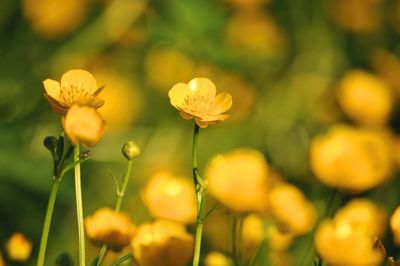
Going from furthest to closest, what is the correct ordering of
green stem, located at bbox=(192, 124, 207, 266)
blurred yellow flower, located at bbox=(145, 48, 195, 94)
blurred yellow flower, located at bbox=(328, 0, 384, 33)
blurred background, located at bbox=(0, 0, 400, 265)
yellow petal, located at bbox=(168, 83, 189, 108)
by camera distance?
1. blurred yellow flower, located at bbox=(328, 0, 384, 33)
2. blurred yellow flower, located at bbox=(145, 48, 195, 94)
3. blurred background, located at bbox=(0, 0, 400, 265)
4. yellow petal, located at bbox=(168, 83, 189, 108)
5. green stem, located at bbox=(192, 124, 207, 266)

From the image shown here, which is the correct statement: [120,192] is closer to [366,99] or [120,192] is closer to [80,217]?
[80,217]

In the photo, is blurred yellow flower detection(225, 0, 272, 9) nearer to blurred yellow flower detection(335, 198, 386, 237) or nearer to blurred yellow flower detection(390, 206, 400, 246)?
blurred yellow flower detection(335, 198, 386, 237)

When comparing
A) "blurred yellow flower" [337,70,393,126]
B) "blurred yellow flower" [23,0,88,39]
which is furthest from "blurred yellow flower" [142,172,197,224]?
"blurred yellow flower" [23,0,88,39]

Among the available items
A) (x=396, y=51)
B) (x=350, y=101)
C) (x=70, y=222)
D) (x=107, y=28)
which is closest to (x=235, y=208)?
(x=70, y=222)

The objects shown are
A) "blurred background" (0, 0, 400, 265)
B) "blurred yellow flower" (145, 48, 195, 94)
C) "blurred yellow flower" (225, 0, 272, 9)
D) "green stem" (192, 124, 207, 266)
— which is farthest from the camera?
"blurred yellow flower" (225, 0, 272, 9)

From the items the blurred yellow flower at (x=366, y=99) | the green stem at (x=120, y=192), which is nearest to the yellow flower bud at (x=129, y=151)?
the green stem at (x=120, y=192)

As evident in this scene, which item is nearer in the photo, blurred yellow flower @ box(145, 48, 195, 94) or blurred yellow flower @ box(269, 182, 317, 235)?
blurred yellow flower @ box(269, 182, 317, 235)

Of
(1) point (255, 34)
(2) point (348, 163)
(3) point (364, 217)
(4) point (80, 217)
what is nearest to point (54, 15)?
(1) point (255, 34)
